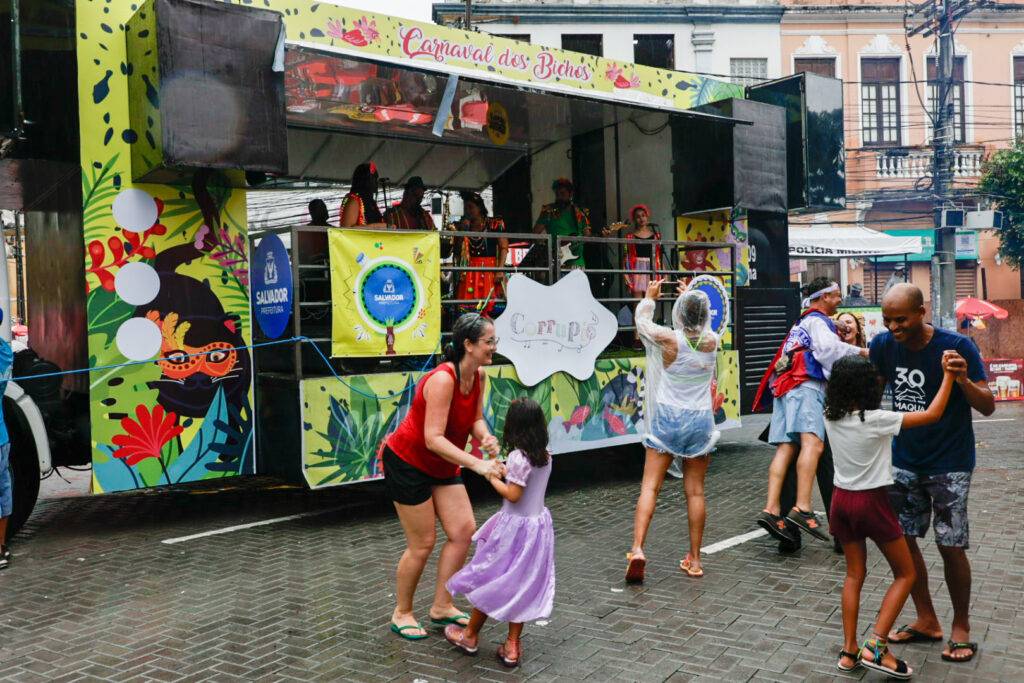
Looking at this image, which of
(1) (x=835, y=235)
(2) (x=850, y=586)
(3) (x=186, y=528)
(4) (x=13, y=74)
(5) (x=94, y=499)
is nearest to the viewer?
(2) (x=850, y=586)

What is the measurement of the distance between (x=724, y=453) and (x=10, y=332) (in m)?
7.77

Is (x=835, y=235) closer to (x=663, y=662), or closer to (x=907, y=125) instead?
(x=907, y=125)

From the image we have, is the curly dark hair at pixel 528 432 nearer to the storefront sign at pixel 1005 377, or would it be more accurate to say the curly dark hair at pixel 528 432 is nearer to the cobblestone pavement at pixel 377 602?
the cobblestone pavement at pixel 377 602

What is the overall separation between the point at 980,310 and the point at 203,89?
66.1 feet

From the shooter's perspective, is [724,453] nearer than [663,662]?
No

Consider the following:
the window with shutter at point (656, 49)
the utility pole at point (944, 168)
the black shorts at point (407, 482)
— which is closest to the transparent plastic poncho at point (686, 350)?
the black shorts at point (407, 482)

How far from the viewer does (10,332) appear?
21.8 feet

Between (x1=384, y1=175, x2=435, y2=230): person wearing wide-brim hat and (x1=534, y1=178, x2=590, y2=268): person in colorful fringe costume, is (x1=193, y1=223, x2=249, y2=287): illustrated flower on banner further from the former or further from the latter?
(x1=534, y1=178, x2=590, y2=268): person in colorful fringe costume

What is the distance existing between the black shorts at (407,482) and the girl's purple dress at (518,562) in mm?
490

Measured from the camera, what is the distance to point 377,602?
541cm

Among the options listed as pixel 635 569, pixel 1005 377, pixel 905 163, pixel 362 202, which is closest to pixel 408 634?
pixel 635 569

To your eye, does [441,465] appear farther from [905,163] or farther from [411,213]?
[905,163]

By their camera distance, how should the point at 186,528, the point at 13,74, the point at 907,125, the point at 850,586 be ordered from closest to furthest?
the point at 850,586, the point at 13,74, the point at 186,528, the point at 907,125

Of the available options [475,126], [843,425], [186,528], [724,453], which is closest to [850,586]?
[843,425]
